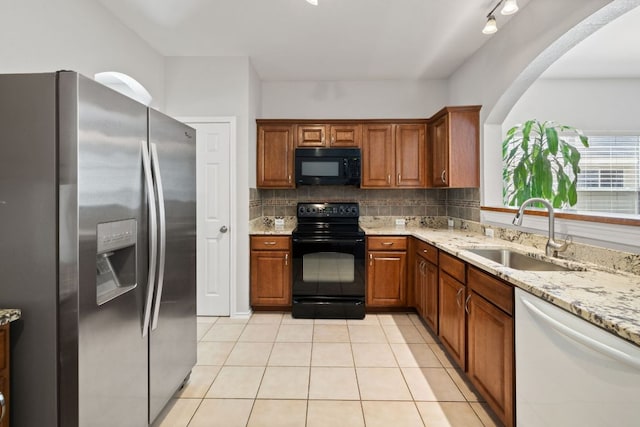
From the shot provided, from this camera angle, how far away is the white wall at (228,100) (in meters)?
3.47

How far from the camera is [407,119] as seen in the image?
12.6 ft

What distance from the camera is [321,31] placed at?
2912 mm

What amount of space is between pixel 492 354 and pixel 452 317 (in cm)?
63

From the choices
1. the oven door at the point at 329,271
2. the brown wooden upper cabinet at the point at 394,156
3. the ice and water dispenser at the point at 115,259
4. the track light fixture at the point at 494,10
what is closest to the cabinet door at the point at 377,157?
the brown wooden upper cabinet at the point at 394,156

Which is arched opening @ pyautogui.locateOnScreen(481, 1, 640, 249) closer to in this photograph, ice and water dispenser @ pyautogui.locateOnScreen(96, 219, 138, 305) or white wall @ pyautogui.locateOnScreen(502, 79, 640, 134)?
A: white wall @ pyautogui.locateOnScreen(502, 79, 640, 134)

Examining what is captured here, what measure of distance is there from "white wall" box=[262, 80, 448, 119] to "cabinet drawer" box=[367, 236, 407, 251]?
5.21ft

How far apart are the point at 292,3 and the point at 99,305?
238cm

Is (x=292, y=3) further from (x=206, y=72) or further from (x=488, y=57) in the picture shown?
(x=488, y=57)

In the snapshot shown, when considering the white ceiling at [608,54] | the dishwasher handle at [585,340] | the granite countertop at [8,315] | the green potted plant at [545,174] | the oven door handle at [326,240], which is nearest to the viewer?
the dishwasher handle at [585,340]

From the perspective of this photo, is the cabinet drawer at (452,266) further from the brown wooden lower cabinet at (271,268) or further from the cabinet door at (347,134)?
the cabinet door at (347,134)

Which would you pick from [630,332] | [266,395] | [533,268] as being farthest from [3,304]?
[533,268]

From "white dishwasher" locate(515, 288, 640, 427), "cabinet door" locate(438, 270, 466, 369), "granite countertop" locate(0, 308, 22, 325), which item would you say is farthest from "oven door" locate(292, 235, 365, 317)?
"granite countertop" locate(0, 308, 22, 325)

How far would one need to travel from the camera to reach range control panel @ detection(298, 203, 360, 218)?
392cm

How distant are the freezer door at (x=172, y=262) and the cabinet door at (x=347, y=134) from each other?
6.64ft
